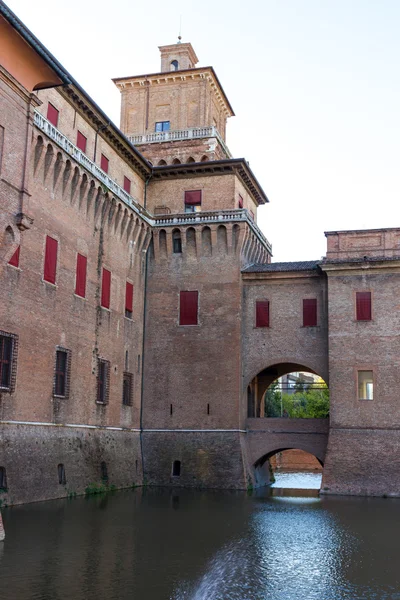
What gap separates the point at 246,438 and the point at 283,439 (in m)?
1.65

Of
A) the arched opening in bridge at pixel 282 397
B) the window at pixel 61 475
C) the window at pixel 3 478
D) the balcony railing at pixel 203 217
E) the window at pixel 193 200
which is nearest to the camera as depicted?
the window at pixel 3 478

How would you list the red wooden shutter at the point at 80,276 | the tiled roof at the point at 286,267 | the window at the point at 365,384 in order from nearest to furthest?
the red wooden shutter at the point at 80,276
the window at the point at 365,384
the tiled roof at the point at 286,267

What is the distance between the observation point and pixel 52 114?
83.4 ft

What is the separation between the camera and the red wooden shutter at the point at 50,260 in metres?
24.0

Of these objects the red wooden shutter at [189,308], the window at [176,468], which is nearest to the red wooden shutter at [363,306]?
the red wooden shutter at [189,308]

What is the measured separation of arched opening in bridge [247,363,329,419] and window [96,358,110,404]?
7.66 m

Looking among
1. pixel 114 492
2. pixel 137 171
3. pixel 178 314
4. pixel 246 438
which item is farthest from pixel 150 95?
pixel 114 492

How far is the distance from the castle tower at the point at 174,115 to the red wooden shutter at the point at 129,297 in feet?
28.3

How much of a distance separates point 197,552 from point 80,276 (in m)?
14.2

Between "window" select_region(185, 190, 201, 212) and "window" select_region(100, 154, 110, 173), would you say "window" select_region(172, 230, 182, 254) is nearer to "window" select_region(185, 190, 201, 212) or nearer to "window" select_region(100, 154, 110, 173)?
"window" select_region(185, 190, 201, 212)

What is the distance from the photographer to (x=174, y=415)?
31391mm

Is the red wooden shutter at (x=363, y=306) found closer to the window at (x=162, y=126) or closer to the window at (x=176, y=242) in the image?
the window at (x=176, y=242)

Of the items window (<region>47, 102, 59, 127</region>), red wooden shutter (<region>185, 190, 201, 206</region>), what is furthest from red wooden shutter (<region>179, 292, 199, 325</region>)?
window (<region>47, 102, 59, 127</region>)

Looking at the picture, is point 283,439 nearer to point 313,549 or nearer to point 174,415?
point 174,415
